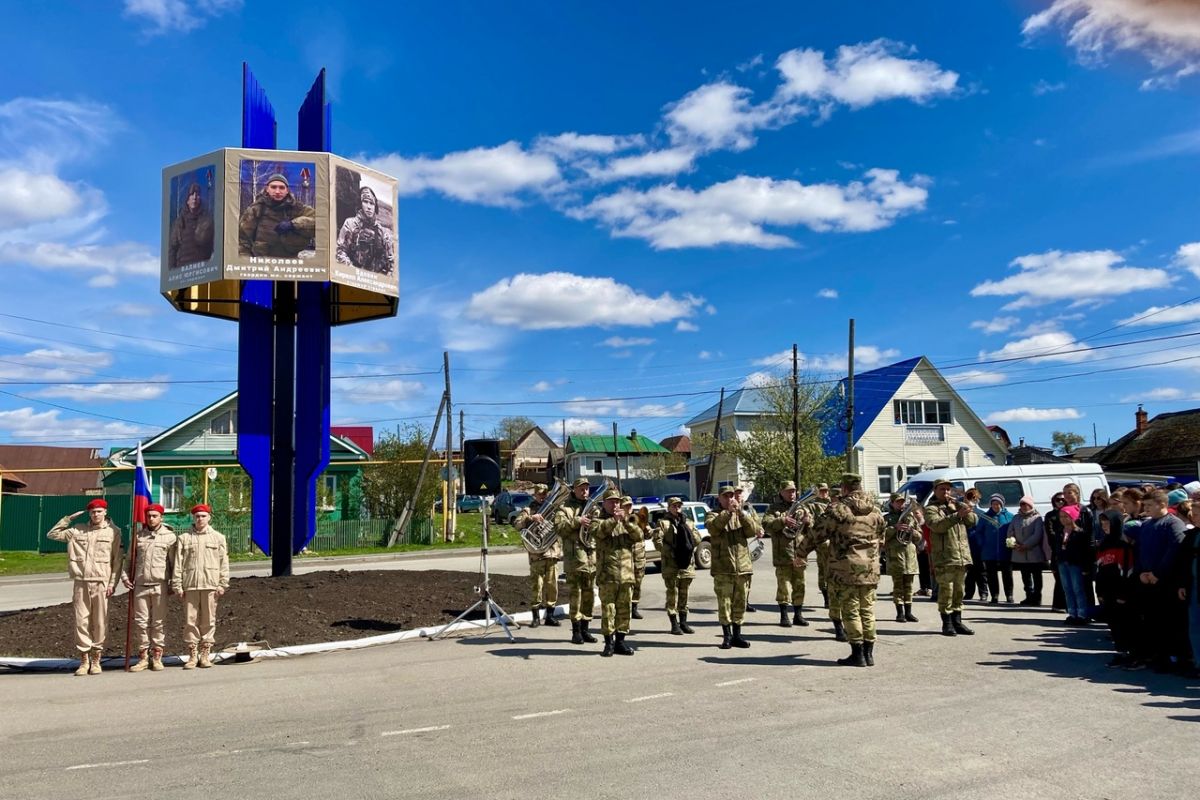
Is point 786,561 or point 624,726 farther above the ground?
point 786,561

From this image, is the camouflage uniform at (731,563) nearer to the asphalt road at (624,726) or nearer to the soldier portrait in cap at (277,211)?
the asphalt road at (624,726)

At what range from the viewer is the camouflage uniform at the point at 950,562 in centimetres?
1055

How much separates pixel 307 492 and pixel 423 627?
4783mm

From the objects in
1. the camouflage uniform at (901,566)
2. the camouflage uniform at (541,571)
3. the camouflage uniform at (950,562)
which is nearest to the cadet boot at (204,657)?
the camouflage uniform at (541,571)

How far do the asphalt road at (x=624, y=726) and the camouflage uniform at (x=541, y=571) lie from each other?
5.33 ft

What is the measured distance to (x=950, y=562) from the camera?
34.8 ft

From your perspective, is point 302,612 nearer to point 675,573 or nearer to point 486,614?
point 486,614

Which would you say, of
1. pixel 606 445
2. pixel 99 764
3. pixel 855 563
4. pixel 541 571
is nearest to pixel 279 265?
pixel 541 571

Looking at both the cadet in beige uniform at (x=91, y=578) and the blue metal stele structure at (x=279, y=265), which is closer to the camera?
the cadet in beige uniform at (x=91, y=578)

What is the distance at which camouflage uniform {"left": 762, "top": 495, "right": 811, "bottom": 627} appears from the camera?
37.8ft

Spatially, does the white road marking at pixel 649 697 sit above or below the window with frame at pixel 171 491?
below

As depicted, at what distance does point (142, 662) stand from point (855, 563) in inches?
318

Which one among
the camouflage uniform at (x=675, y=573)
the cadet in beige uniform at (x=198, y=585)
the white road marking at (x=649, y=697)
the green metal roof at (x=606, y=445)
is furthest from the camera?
the green metal roof at (x=606, y=445)

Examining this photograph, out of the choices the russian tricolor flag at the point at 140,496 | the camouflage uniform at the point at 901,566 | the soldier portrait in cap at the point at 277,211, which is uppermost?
the soldier portrait in cap at the point at 277,211
